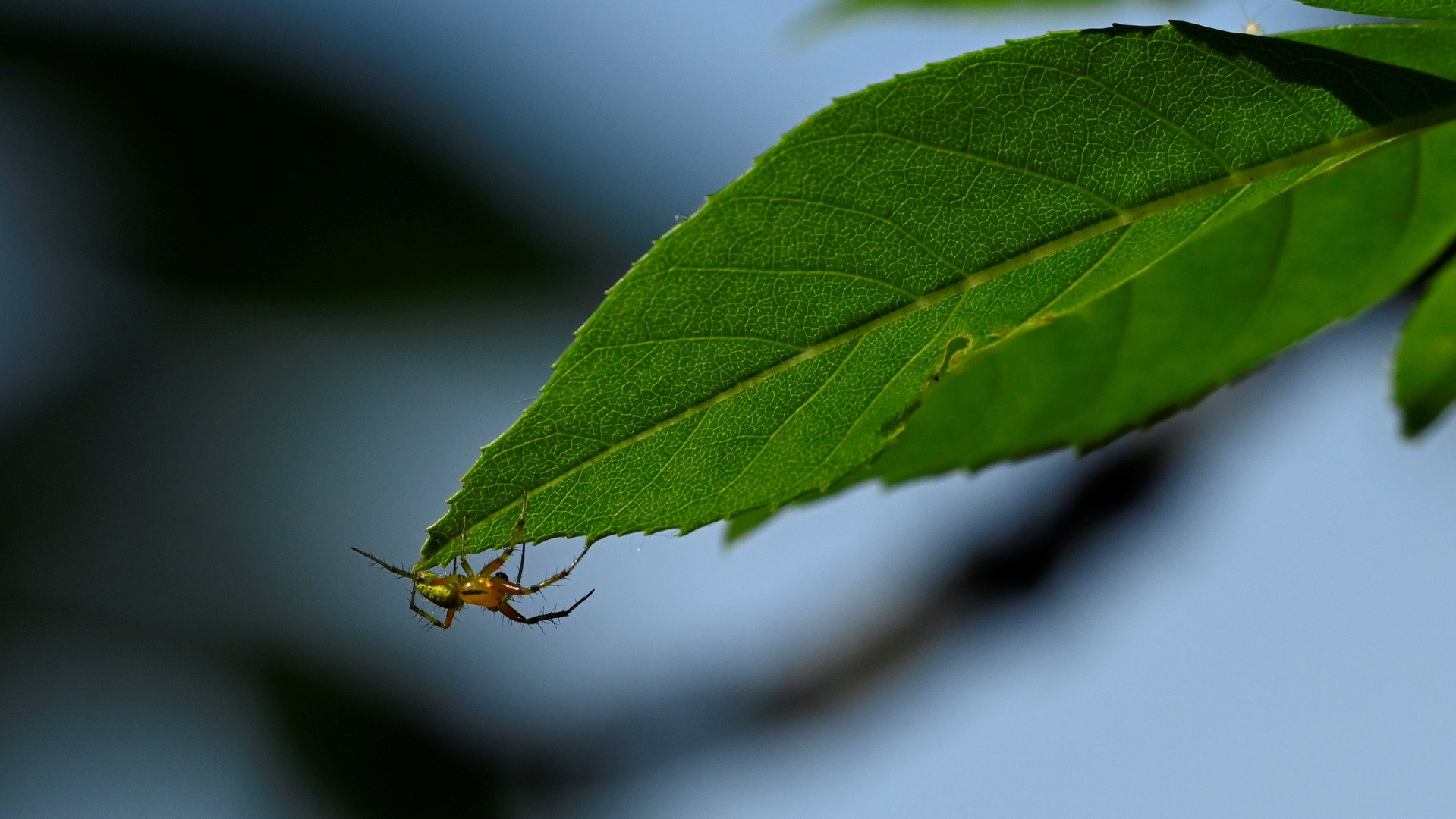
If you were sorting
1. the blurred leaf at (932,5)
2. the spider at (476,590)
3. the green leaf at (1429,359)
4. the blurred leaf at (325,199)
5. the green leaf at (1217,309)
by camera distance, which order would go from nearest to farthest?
the green leaf at (1217,309) → the green leaf at (1429,359) → the blurred leaf at (932,5) → the spider at (476,590) → the blurred leaf at (325,199)

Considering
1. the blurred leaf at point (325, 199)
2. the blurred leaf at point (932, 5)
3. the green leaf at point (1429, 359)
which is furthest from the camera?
the blurred leaf at point (325, 199)

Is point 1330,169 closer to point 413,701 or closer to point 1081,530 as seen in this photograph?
point 1081,530

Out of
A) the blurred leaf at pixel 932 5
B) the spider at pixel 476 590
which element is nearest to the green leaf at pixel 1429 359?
the blurred leaf at pixel 932 5

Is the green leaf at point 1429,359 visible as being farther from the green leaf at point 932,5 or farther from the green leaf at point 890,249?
the green leaf at point 932,5

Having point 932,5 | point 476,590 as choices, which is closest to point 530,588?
point 476,590

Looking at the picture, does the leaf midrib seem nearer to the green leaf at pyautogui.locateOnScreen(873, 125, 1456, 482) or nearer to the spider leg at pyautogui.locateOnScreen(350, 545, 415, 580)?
the green leaf at pyautogui.locateOnScreen(873, 125, 1456, 482)

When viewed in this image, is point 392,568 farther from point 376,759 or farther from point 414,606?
point 376,759

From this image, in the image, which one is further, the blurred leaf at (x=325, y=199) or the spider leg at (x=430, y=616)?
the blurred leaf at (x=325, y=199)
